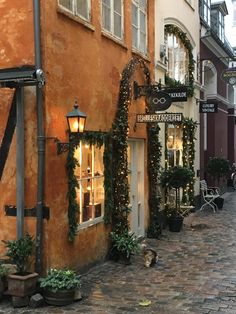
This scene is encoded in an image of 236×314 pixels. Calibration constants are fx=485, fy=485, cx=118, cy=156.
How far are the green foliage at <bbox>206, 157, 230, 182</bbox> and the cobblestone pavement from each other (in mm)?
5592

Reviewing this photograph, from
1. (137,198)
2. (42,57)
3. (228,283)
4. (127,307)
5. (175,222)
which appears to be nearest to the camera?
(127,307)

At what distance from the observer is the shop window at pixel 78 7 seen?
7.75 m

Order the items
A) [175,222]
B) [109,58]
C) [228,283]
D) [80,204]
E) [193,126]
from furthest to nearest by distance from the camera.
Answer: [193,126] < [175,222] < [109,58] < [80,204] < [228,283]

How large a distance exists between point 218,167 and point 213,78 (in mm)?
4824

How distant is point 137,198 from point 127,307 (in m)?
4.61

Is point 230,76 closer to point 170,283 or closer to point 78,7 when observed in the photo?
point 78,7

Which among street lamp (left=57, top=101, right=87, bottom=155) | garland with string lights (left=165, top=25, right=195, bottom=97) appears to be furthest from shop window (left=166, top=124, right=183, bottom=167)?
street lamp (left=57, top=101, right=87, bottom=155)

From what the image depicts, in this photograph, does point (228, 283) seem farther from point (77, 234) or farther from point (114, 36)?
point (114, 36)

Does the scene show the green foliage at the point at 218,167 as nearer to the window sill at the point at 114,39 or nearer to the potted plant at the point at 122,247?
the window sill at the point at 114,39

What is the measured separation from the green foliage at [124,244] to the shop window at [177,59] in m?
6.06

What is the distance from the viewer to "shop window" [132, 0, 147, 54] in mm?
10773

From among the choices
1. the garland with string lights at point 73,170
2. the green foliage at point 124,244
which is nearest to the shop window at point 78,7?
the garland with string lights at point 73,170

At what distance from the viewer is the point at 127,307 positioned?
6559 millimetres

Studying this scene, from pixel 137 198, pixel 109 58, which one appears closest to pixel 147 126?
pixel 137 198
